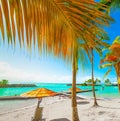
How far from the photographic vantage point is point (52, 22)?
4.73 ft

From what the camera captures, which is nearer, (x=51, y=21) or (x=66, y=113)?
(x=51, y=21)

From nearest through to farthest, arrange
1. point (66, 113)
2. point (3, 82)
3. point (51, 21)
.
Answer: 1. point (51, 21)
2. point (66, 113)
3. point (3, 82)

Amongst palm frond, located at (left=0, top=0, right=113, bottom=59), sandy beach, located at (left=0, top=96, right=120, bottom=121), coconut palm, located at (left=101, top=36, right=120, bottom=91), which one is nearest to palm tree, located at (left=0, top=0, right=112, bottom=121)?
palm frond, located at (left=0, top=0, right=113, bottom=59)

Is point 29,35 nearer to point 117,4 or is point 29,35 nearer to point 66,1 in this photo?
point 66,1

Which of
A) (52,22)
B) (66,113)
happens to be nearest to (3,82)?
(66,113)

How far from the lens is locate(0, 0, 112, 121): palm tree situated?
1.18m

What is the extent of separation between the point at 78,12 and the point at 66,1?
10 cm

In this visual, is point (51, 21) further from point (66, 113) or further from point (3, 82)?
point (3, 82)

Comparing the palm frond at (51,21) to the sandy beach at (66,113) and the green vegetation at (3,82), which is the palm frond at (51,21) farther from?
the green vegetation at (3,82)

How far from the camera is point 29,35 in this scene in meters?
Answer: 1.28

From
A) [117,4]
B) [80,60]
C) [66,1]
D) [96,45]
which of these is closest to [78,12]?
[66,1]

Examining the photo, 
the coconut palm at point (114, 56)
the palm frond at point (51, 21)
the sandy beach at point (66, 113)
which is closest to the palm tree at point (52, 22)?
the palm frond at point (51, 21)

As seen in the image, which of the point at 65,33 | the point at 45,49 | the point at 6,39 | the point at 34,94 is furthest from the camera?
the point at 34,94

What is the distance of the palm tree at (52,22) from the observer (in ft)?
3.87
